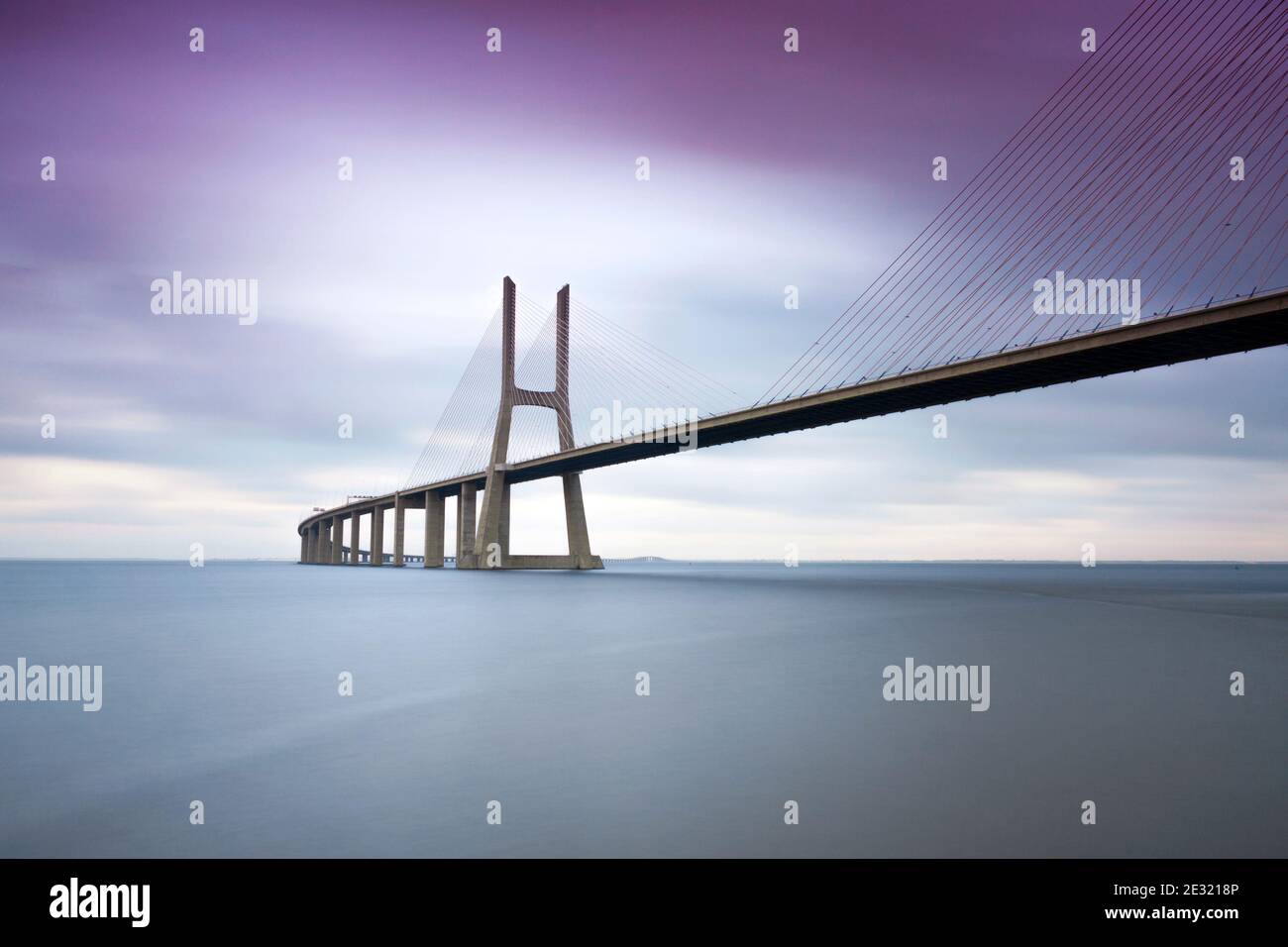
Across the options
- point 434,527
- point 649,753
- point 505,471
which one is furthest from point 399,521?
point 649,753

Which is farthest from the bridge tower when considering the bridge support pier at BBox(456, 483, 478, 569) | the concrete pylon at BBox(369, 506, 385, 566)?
the concrete pylon at BBox(369, 506, 385, 566)

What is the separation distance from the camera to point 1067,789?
7.02m

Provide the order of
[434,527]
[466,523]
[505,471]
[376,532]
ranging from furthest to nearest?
[376,532] → [434,527] → [466,523] → [505,471]

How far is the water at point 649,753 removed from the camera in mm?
6078

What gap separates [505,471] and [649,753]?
176ft

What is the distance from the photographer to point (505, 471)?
61.1 meters

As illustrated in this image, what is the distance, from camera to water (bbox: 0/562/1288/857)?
6078 millimetres

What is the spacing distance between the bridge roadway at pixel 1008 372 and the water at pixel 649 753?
11214mm

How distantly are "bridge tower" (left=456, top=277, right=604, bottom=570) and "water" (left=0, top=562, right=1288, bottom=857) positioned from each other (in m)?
42.0

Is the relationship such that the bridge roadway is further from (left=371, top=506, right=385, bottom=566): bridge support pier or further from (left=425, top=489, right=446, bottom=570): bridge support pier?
(left=371, top=506, right=385, bottom=566): bridge support pier

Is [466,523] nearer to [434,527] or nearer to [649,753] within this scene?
[434,527]
